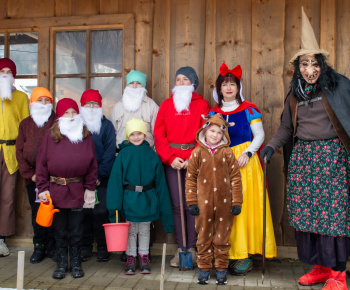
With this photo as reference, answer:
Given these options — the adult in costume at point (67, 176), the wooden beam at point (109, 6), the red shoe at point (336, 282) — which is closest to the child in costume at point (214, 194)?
the red shoe at point (336, 282)

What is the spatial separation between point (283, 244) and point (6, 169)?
301 centimetres

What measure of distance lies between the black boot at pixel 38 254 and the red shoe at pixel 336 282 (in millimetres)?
2717

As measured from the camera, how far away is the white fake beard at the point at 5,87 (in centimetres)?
465

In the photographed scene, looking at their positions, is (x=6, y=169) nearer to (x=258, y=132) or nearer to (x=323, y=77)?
(x=258, y=132)

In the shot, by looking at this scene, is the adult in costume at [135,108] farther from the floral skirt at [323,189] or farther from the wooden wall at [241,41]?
the floral skirt at [323,189]

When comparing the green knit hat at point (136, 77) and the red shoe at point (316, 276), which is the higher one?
the green knit hat at point (136, 77)

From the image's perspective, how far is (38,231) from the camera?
4.55 metres

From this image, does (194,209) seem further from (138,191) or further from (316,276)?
(316,276)

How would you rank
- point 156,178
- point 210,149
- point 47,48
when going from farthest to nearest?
point 47,48 → point 156,178 → point 210,149

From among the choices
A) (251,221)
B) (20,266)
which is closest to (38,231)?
(251,221)

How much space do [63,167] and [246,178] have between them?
5.37 ft

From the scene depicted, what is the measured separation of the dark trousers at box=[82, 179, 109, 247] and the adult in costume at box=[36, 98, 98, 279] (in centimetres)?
41

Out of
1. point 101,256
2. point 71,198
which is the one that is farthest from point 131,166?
point 101,256

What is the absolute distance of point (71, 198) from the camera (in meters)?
3.94
